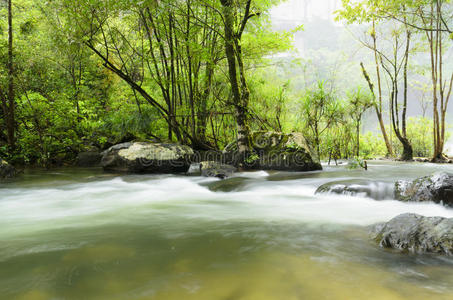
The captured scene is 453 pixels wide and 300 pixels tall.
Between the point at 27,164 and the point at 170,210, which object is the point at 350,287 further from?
the point at 27,164

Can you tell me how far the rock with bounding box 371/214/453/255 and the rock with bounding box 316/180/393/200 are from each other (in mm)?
1884

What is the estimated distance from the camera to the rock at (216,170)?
22.9 ft

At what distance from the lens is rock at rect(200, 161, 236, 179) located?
22.9 ft

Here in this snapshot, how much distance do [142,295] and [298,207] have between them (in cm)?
285

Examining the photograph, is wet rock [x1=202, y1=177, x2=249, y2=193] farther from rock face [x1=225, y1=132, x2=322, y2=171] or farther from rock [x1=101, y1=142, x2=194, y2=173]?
rock [x1=101, y1=142, x2=194, y2=173]

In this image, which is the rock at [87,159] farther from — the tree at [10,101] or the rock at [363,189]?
the rock at [363,189]

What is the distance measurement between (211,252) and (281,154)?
5.82 meters

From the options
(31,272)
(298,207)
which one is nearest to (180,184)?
(298,207)

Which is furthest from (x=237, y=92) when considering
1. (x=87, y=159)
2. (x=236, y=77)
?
(x=87, y=159)

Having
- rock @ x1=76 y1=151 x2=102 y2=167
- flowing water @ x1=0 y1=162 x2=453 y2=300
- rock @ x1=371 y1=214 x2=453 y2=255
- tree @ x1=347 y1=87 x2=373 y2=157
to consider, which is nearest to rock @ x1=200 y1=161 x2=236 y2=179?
flowing water @ x1=0 y1=162 x2=453 y2=300

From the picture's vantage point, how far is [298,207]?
13.3 feet

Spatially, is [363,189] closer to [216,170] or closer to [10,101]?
[216,170]

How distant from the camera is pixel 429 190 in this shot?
12.0 feet

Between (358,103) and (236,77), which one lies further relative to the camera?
(358,103)
